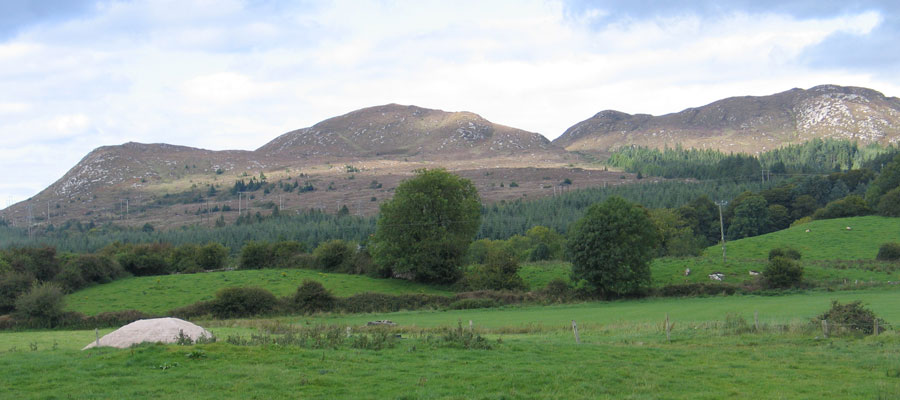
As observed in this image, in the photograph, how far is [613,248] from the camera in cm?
6606

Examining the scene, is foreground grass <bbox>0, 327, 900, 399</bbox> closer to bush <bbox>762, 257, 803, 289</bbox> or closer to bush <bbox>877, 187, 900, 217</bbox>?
bush <bbox>762, 257, 803, 289</bbox>

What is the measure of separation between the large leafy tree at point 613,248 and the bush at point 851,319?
35.6m

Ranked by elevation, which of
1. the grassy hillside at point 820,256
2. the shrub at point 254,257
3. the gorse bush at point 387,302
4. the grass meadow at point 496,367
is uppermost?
the grass meadow at point 496,367

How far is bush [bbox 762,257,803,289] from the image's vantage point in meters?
64.1

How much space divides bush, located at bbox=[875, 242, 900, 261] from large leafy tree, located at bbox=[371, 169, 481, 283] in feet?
163

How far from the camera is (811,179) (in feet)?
492

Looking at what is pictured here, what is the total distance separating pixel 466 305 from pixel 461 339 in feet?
126

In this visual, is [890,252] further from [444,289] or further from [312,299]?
[312,299]

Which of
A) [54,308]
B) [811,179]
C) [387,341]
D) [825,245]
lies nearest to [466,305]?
[54,308]

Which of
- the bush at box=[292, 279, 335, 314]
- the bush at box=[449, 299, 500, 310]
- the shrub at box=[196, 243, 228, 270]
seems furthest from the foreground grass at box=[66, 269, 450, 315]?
the shrub at box=[196, 243, 228, 270]

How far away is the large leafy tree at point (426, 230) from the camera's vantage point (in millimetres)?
76438

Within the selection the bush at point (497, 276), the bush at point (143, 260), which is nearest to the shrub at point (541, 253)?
the bush at point (497, 276)

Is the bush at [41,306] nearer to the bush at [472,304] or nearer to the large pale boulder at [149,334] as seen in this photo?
the large pale boulder at [149,334]

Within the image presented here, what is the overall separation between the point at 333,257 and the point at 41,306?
121 feet
